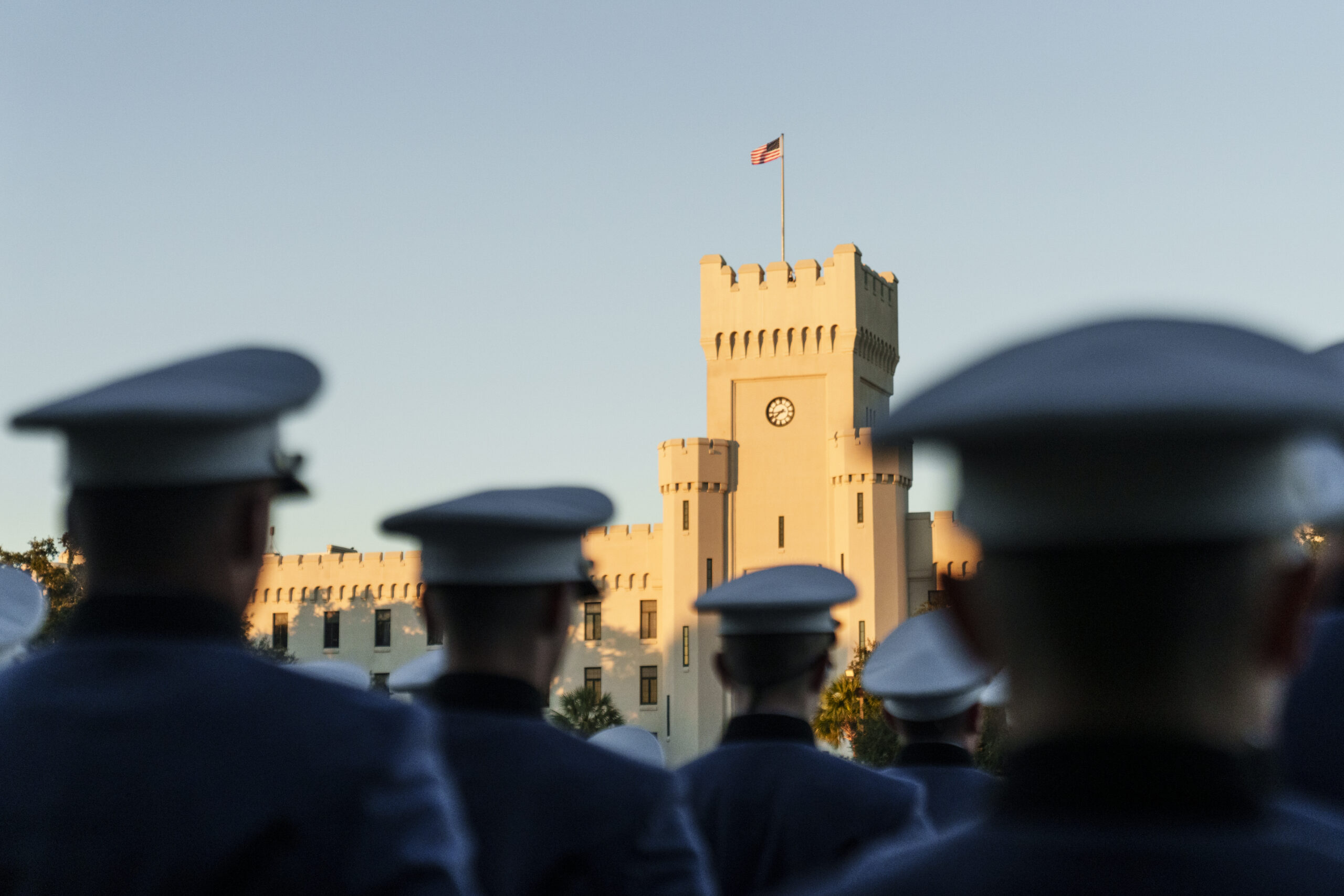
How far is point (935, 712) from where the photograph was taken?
176 inches

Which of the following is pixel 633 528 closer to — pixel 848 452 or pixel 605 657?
pixel 605 657

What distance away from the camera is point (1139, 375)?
107 cm

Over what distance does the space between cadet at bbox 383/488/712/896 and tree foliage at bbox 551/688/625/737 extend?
116ft

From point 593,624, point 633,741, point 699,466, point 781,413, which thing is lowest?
point 593,624

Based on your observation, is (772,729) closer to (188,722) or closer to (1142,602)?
(188,722)

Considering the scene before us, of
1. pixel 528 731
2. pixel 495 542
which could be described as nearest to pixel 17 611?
pixel 495 542

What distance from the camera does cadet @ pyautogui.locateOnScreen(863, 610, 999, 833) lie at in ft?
14.2

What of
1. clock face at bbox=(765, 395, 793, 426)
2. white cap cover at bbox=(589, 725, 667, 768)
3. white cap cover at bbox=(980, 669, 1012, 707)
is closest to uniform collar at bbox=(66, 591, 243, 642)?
white cap cover at bbox=(980, 669, 1012, 707)

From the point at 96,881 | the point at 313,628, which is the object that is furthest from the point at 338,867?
the point at 313,628

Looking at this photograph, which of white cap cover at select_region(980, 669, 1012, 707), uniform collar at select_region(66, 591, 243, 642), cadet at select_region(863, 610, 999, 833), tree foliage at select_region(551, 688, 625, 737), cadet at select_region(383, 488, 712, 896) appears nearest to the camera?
uniform collar at select_region(66, 591, 243, 642)

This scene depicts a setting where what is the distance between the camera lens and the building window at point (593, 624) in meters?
48.8

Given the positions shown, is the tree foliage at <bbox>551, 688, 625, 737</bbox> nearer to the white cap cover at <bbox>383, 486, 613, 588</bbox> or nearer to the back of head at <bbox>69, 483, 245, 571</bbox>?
the white cap cover at <bbox>383, 486, 613, 588</bbox>

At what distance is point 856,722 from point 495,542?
102 ft

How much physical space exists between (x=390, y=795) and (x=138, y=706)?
0.32 metres
